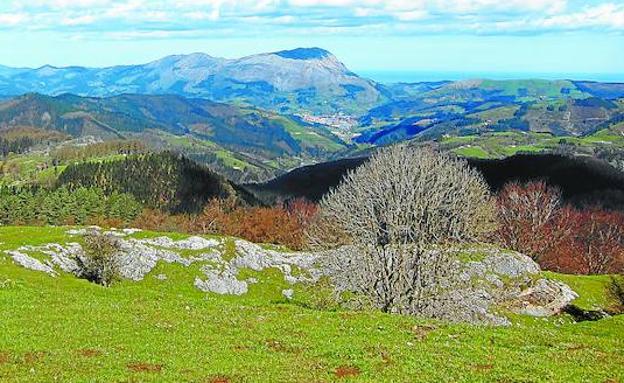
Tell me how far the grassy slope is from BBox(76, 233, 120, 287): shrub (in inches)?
1308

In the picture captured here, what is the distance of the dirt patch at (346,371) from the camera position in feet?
80.7

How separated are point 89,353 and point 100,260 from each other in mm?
51924

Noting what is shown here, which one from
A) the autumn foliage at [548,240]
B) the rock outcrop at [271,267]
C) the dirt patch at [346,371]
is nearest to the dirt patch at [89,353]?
the dirt patch at [346,371]

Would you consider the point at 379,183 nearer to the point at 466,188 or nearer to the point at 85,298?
the point at 466,188

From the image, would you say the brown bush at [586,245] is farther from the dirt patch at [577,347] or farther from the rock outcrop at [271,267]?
the dirt patch at [577,347]

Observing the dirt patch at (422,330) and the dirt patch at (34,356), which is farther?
the dirt patch at (422,330)

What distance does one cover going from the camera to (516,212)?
123 metres

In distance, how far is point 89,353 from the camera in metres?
25.2

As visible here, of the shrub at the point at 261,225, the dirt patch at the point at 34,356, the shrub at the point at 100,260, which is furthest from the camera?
the shrub at the point at 261,225

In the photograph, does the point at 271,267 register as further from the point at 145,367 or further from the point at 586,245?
the point at 586,245

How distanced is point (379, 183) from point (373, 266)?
1619 cm

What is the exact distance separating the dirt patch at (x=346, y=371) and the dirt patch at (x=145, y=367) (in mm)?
7466

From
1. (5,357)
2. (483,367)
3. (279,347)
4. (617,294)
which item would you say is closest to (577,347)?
(483,367)

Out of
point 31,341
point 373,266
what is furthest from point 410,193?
point 31,341
